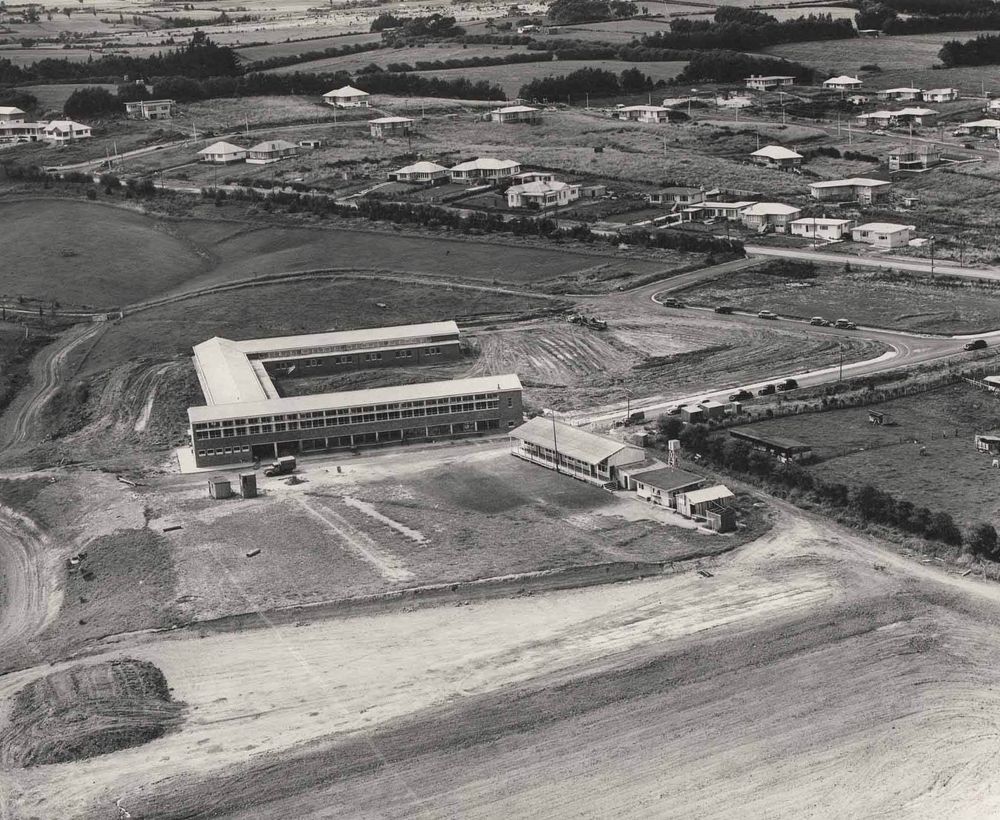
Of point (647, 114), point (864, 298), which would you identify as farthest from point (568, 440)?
point (647, 114)

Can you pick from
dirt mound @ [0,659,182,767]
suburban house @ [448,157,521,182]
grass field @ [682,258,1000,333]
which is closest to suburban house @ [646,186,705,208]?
suburban house @ [448,157,521,182]

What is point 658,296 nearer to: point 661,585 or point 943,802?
point 661,585

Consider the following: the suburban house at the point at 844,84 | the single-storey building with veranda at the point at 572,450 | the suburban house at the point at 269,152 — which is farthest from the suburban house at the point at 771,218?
the suburban house at the point at 844,84

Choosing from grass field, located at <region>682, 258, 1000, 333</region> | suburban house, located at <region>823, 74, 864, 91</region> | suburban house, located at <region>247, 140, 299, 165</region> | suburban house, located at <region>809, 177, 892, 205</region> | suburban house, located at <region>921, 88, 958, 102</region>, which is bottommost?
grass field, located at <region>682, 258, 1000, 333</region>

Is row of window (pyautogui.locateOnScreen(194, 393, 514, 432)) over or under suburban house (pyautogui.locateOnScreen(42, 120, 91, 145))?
under

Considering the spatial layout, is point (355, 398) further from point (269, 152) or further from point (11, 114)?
point (11, 114)

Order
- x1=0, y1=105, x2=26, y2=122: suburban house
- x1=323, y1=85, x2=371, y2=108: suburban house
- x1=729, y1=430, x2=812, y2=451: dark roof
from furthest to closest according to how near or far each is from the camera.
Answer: x1=323, y1=85, x2=371, y2=108: suburban house < x1=0, y1=105, x2=26, y2=122: suburban house < x1=729, y1=430, x2=812, y2=451: dark roof

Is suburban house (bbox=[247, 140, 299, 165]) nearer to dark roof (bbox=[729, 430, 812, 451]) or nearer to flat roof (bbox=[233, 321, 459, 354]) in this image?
flat roof (bbox=[233, 321, 459, 354])

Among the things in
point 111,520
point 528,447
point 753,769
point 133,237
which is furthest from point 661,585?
point 133,237
